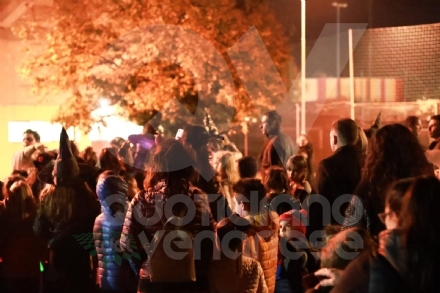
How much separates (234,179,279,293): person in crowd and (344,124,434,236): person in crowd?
2.36 ft

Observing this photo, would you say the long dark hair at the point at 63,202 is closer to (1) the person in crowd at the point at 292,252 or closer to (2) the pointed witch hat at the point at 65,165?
(2) the pointed witch hat at the point at 65,165

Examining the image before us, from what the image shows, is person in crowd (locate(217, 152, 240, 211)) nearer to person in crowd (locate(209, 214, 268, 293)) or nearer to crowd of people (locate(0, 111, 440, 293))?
crowd of people (locate(0, 111, 440, 293))

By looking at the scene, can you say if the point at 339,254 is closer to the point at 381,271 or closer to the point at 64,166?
the point at 381,271

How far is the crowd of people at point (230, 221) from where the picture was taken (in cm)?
299

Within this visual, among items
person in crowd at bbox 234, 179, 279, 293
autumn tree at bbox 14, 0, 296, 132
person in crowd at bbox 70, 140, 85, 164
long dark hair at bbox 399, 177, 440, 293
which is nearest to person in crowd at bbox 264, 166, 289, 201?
person in crowd at bbox 234, 179, 279, 293

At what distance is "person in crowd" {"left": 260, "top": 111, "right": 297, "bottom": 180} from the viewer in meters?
7.69

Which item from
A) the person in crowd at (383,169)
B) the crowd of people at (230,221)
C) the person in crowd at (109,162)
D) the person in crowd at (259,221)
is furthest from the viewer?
the person in crowd at (109,162)

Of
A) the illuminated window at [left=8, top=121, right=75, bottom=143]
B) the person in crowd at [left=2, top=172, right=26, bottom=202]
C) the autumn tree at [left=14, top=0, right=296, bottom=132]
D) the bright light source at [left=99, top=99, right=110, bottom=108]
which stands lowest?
the person in crowd at [left=2, top=172, right=26, bottom=202]

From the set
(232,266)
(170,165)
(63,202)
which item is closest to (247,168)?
(63,202)

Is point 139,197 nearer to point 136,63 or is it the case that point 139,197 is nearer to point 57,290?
point 57,290

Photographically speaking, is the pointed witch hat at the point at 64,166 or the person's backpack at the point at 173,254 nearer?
the person's backpack at the point at 173,254

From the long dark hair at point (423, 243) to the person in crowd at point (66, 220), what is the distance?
3.70 m

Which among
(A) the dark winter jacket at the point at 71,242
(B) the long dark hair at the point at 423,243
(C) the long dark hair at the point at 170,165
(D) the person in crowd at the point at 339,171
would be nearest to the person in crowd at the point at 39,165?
(A) the dark winter jacket at the point at 71,242

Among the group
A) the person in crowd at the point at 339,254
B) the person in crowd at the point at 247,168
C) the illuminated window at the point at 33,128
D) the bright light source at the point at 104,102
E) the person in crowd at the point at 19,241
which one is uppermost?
the bright light source at the point at 104,102
